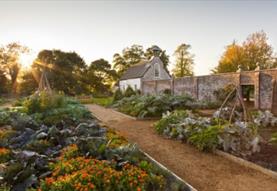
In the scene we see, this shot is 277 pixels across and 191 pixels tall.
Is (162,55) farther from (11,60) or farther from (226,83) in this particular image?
(226,83)

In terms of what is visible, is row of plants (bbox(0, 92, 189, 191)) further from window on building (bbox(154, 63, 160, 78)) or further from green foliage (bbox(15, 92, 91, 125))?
window on building (bbox(154, 63, 160, 78))

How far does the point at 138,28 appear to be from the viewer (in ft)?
39.2

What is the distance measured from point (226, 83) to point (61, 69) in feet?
89.9

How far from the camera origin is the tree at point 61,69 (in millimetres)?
36281

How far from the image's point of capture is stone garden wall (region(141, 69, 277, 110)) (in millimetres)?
13656

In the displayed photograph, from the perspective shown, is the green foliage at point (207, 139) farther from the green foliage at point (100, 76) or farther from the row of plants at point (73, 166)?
the green foliage at point (100, 76)

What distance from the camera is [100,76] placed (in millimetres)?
43594

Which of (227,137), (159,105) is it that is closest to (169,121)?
(227,137)

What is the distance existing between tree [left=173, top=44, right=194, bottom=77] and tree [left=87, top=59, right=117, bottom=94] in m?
12.0

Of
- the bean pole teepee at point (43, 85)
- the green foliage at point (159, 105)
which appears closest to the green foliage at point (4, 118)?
the bean pole teepee at point (43, 85)

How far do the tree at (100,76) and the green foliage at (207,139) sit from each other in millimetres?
36509

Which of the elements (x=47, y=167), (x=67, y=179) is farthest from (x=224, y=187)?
(x=47, y=167)

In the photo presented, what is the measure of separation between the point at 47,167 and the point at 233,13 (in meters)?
9.64

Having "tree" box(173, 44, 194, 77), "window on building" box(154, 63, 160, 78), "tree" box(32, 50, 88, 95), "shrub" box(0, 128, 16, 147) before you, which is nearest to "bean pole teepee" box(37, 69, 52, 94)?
"shrub" box(0, 128, 16, 147)
